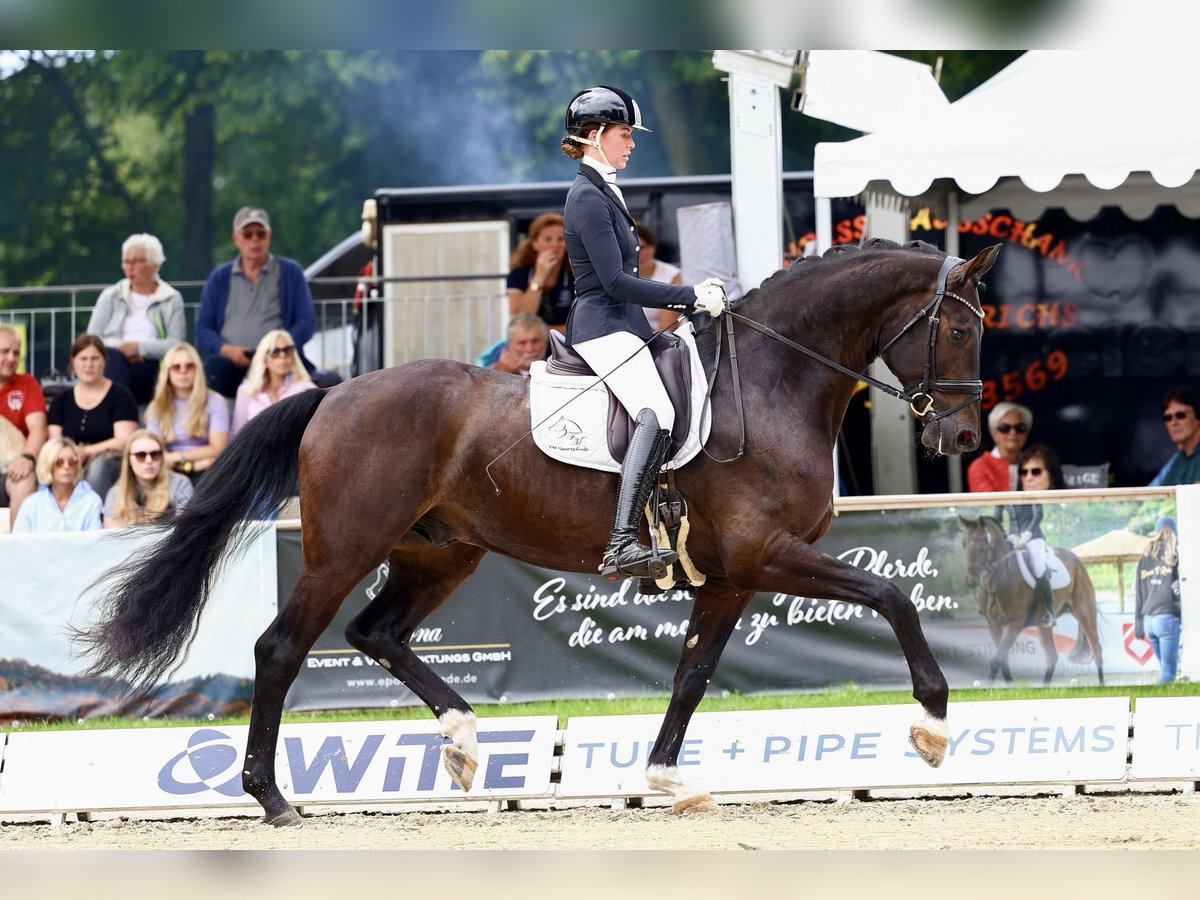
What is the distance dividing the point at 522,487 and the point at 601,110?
1.46 meters

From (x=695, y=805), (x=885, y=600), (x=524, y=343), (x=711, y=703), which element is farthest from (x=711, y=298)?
(x=524, y=343)

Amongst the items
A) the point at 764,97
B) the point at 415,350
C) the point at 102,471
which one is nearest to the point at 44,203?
the point at 415,350

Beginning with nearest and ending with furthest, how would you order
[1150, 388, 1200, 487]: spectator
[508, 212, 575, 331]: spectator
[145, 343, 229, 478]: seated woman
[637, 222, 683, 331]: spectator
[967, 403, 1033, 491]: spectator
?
[1150, 388, 1200, 487]: spectator → [967, 403, 1033, 491]: spectator → [145, 343, 229, 478]: seated woman → [637, 222, 683, 331]: spectator → [508, 212, 575, 331]: spectator

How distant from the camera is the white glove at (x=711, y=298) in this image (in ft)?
17.9

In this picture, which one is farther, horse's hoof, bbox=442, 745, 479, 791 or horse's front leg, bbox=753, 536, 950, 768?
horse's hoof, bbox=442, 745, 479, 791

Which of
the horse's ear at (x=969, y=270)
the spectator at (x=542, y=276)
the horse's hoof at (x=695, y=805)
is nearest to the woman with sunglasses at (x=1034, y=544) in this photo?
the horse's ear at (x=969, y=270)

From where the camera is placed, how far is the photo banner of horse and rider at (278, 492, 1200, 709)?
807 centimetres

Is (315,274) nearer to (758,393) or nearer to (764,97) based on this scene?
(764,97)

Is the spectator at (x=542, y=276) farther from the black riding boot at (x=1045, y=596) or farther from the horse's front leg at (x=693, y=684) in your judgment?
the horse's front leg at (x=693, y=684)

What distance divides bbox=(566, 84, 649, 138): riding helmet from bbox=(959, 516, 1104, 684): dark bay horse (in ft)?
12.0

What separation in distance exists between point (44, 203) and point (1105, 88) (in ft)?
68.1

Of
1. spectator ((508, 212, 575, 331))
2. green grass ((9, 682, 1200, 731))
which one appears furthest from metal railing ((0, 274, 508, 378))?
green grass ((9, 682, 1200, 731))

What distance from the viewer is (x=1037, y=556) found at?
26.7 feet

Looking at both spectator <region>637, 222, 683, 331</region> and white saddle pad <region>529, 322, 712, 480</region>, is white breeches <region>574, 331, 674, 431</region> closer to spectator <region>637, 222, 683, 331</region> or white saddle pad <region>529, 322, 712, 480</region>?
white saddle pad <region>529, 322, 712, 480</region>
